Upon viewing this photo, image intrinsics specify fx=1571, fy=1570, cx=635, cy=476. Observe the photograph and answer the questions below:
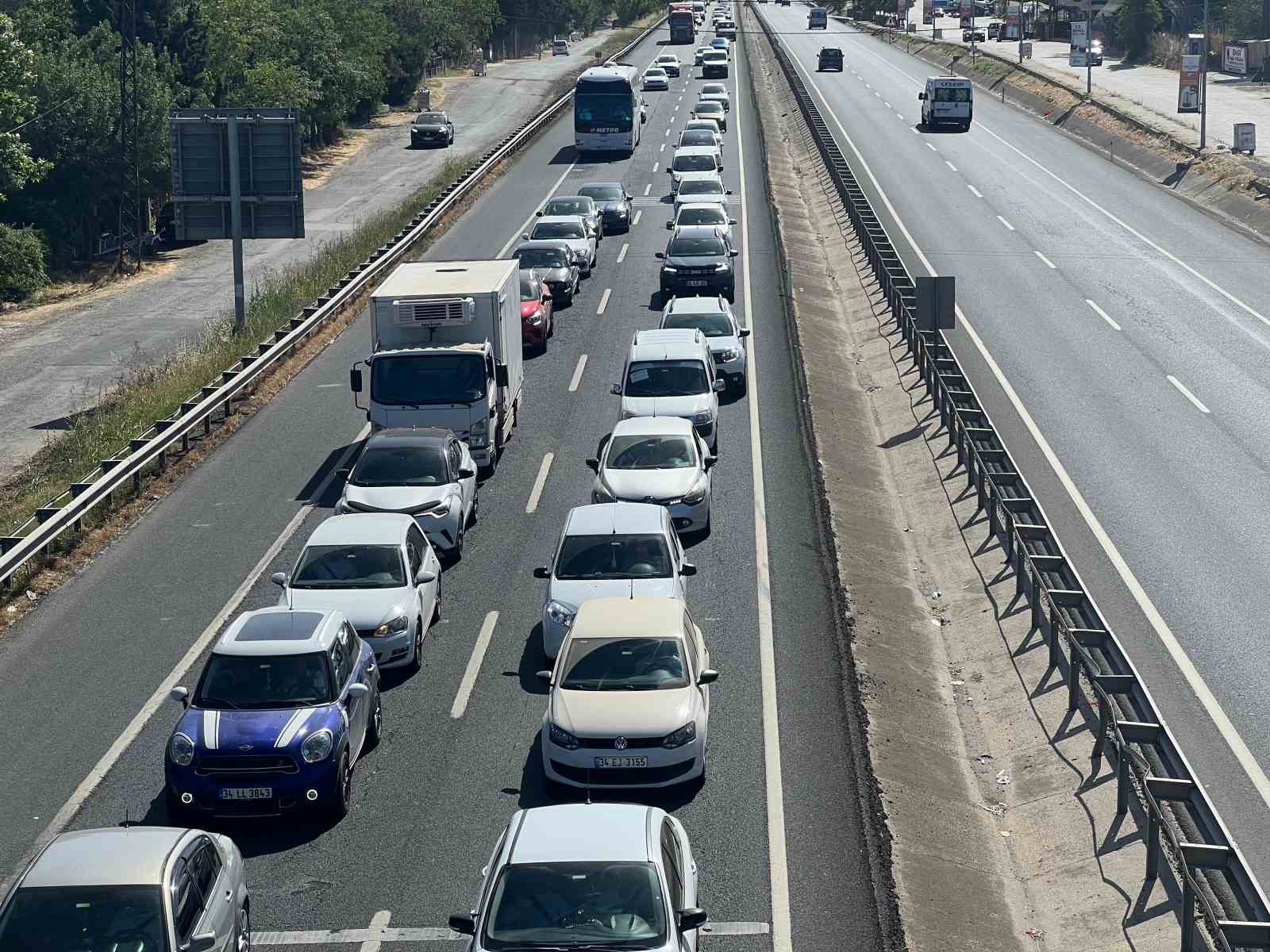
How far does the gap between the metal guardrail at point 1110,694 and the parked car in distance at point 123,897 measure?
22.6ft

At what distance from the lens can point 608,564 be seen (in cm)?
1817

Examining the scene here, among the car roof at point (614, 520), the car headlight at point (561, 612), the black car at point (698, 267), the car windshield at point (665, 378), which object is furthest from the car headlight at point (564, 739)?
the black car at point (698, 267)

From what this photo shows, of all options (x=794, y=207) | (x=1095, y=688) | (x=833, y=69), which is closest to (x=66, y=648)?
(x=1095, y=688)

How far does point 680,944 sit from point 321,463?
16636 mm

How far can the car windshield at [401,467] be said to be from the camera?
2147 centimetres

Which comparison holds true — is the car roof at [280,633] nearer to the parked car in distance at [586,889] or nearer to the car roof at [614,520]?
the car roof at [614,520]

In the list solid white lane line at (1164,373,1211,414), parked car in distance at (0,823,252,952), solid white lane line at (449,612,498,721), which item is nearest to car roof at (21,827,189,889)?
parked car in distance at (0,823,252,952)

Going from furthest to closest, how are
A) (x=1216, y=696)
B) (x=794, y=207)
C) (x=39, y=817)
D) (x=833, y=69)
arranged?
1. (x=833, y=69)
2. (x=794, y=207)
3. (x=1216, y=696)
4. (x=39, y=817)

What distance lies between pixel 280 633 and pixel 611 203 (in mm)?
34316

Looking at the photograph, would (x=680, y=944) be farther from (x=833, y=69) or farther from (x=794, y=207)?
(x=833, y=69)

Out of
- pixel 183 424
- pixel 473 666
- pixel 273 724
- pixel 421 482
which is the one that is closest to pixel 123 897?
pixel 273 724

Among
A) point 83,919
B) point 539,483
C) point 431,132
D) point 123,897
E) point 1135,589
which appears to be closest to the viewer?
point 83,919

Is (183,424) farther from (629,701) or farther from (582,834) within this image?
(582,834)

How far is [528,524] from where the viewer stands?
22.7 metres
